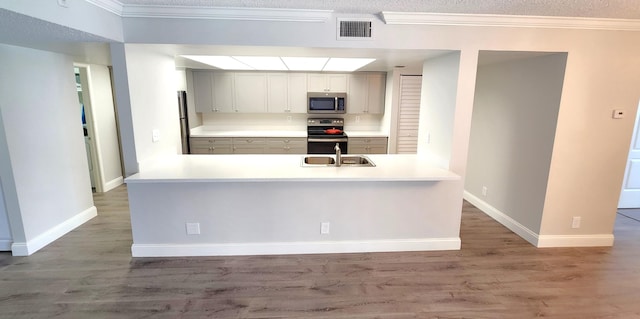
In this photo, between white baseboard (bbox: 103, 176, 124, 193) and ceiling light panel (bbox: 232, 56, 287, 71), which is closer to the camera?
ceiling light panel (bbox: 232, 56, 287, 71)

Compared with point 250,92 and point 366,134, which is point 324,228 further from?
point 250,92

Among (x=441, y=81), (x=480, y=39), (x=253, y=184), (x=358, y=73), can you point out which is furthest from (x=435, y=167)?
(x=358, y=73)

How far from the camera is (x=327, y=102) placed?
5602 millimetres

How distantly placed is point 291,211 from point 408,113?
329 cm

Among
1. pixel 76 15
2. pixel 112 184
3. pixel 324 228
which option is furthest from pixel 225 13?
pixel 112 184

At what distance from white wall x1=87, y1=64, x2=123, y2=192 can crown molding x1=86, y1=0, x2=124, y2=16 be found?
2.56 meters

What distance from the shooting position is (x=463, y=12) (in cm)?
252

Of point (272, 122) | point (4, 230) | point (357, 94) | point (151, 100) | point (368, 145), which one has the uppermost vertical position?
point (357, 94)

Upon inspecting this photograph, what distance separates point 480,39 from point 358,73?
300cm

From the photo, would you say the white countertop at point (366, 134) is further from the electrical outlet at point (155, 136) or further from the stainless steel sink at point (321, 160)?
the electrical outlet at point (155, 136)

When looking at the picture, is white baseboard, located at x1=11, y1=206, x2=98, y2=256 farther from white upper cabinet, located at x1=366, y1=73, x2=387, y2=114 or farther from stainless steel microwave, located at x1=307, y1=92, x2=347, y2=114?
white upper cabinet, located at x1=366, y1=73, x2=387, y2=114

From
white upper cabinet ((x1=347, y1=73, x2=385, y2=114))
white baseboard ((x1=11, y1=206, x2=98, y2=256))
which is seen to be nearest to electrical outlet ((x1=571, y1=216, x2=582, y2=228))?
white upper cabinet ((x1=347, y1=73, x2=385, y2=114))

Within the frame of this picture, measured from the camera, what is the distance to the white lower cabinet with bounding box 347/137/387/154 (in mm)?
5477

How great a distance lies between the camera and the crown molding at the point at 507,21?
2570 mm
